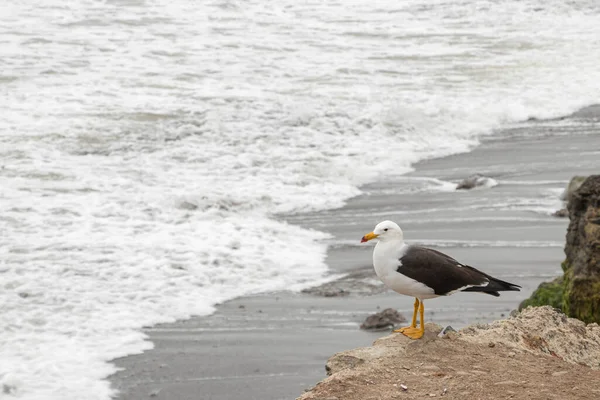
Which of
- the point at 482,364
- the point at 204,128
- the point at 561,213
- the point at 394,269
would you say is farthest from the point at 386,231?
the point at 204,128

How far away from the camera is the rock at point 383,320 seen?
8.30 metres

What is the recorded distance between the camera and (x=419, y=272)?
18.4 feet

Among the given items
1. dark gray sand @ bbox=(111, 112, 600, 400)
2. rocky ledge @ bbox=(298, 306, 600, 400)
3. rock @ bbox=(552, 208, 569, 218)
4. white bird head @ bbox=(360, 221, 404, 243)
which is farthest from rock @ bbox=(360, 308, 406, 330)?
rock @ bbox=(552, 208, 569, 218)

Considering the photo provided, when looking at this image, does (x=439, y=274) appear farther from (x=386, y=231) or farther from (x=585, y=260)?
(x=585, y=260)

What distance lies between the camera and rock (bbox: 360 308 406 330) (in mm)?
8305

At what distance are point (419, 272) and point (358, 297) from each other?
3.59 m

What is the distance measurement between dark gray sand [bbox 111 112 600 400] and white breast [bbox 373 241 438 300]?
195cm

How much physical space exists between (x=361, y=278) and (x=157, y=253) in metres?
2.44

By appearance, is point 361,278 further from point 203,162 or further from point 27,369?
point 203,162

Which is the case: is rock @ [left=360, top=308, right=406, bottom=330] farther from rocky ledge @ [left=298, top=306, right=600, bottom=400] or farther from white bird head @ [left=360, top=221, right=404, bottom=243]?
white bird head @ [left=360, top=221, right=404, bottom=243]

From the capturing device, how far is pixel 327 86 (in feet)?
65.6

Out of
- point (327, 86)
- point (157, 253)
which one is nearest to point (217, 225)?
point (157, 253)

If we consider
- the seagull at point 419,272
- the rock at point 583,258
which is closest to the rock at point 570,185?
the rock at point 583,258

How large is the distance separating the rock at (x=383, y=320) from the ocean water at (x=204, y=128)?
4.84 feet
